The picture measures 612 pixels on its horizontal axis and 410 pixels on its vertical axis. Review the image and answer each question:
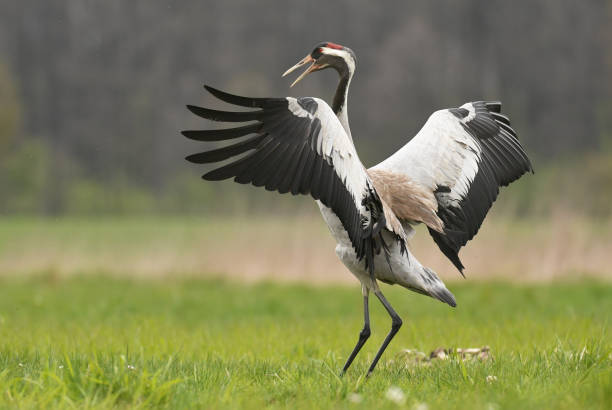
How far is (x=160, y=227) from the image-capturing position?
35.6 m

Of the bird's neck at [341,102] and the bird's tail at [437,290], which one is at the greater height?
the bird's neck at [341,102]

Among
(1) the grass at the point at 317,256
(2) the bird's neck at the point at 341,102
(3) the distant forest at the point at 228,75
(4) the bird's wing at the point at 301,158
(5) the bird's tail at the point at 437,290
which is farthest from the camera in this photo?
(3) the distant forest at the point at 228,75

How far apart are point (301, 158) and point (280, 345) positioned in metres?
2.49

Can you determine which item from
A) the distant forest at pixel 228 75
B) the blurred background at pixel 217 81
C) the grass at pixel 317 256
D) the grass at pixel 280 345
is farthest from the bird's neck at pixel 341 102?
the distant forest at pixel 228 75

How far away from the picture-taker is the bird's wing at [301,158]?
15.9 ft

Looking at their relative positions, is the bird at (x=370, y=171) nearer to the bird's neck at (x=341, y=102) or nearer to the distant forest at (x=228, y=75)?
the bird's neck at (x=341, y=102)

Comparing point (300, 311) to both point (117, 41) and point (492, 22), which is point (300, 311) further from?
point (117, 41)

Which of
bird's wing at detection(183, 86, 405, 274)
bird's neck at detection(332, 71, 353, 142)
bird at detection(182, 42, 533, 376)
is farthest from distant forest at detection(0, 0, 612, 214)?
bird's wing at detection(183, 86, 405, 274)

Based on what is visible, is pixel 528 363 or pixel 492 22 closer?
Result: pixel 528 363

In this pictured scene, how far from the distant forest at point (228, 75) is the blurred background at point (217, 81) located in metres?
0.08

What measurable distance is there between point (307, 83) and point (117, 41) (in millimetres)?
15490

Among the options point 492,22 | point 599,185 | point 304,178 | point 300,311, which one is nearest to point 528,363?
point 304,178

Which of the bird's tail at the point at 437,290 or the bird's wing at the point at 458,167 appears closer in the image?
the bird's tail at the point at 437,290

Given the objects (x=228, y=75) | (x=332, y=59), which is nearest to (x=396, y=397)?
(x=332, y=59)
